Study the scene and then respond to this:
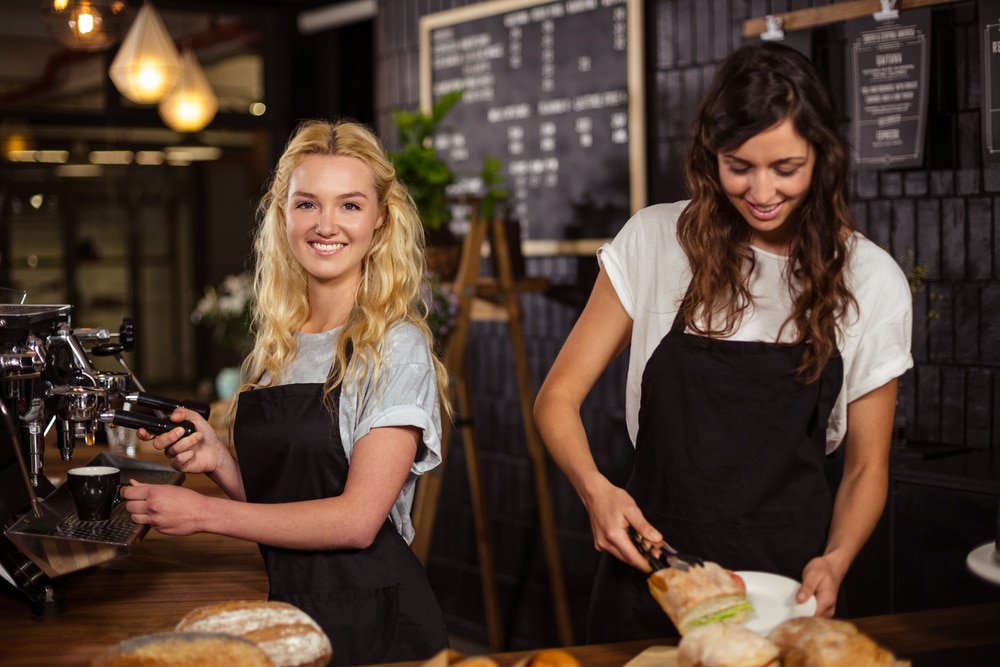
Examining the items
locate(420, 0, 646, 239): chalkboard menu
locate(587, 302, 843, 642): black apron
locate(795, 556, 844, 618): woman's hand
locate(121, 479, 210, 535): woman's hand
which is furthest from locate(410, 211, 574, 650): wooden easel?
locate(795, 556, 844, 618): woman's hand

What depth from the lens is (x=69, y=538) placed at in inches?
67.7

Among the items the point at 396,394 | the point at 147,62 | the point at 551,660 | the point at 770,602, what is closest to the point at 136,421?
the point at 396,394

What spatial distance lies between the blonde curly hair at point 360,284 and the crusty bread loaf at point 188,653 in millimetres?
599

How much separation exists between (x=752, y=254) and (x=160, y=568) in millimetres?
1124

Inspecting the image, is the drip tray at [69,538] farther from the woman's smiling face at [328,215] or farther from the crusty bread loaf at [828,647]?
the crusty bread loaf at [828,647]

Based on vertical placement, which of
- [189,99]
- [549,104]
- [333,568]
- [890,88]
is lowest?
[333,568]

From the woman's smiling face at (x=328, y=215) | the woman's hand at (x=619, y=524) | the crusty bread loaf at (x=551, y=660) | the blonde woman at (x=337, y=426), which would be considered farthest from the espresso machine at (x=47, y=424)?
the crusty bread loaf at (x=551, y=660)

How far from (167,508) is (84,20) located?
2.37 meters

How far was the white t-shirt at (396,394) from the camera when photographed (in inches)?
67.2

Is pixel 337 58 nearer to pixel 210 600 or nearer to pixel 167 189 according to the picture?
pixel 167 189

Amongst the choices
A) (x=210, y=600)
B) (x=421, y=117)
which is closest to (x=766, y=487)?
(x=210, y=600)

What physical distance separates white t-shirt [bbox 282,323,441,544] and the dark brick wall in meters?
1.43

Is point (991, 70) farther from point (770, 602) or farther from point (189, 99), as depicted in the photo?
point (189, 99)

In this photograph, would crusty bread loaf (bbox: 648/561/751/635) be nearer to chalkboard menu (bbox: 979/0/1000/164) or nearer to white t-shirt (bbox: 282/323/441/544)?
white t-shirt (bbox: 282/323/441/544)
